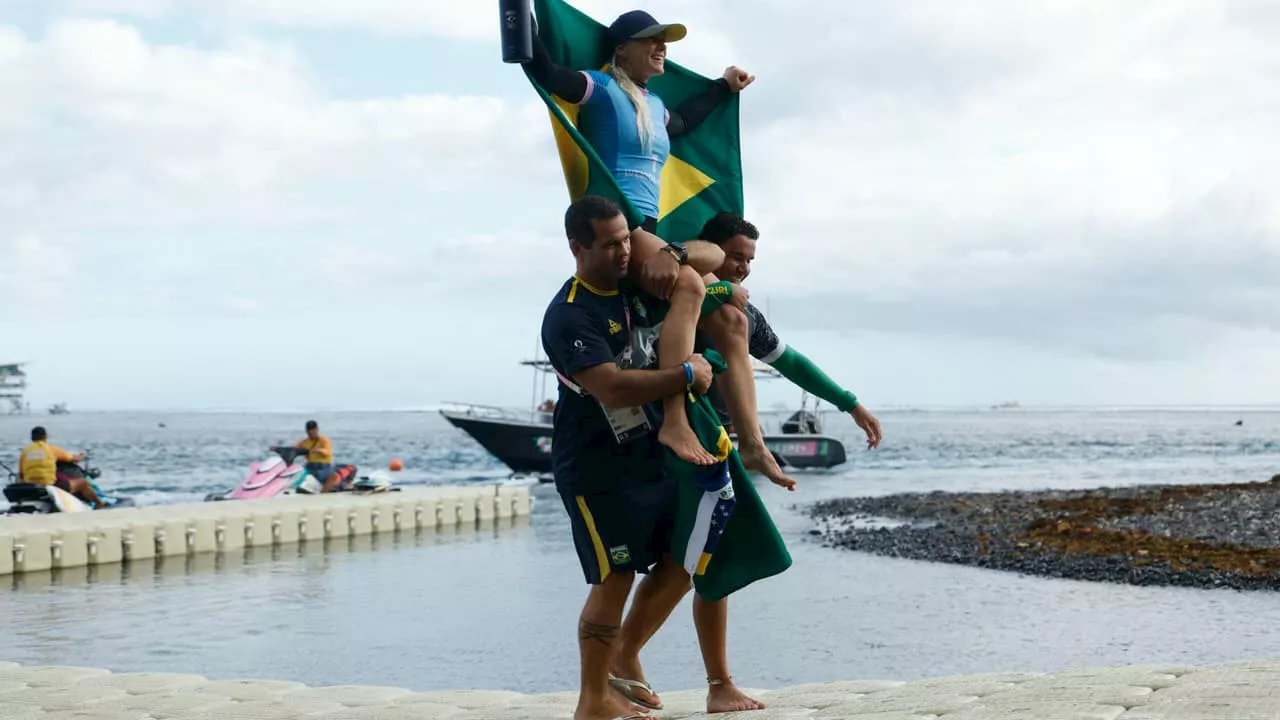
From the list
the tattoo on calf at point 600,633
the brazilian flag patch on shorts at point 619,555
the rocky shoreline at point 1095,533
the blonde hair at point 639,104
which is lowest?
the rocky shoreline at point 1095,533

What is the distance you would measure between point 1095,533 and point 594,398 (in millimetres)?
15969

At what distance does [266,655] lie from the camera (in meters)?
10.1

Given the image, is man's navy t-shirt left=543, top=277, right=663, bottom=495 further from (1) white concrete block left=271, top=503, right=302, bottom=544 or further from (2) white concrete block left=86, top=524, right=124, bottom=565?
(1) white concrete block left=271, top=503, right=302, bottom=544

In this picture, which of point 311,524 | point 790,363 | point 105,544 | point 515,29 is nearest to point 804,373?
A: point 790,363

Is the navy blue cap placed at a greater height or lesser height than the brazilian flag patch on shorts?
greater

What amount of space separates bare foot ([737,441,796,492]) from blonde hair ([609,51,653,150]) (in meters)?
1.17

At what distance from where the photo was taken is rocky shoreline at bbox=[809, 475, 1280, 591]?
15383 mm

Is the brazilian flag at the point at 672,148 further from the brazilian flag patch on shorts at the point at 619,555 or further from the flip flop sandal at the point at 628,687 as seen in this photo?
the flip flop sandal at the point at 628,687

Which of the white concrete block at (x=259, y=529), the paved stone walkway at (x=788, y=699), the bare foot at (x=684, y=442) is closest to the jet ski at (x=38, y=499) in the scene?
the white concrete block at (x=259, y=529)

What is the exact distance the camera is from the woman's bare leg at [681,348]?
4.14m

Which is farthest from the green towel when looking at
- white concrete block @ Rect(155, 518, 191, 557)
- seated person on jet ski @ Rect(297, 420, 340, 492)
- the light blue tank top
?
seated person on jet ski @ Rect(297, 420, 340, 492)

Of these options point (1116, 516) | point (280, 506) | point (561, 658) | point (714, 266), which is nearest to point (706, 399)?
point (714, 266)

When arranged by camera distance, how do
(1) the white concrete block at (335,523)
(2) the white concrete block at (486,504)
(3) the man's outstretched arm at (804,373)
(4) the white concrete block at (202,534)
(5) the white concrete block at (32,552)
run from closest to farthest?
(3) the man's outstretched arm at (804,373)
(5) the white concrete block at (32,552)
(4) the white concrete block at (202,534)
(1) the white concrete block at (335,523)
(2) the white concrete block at (486,504)

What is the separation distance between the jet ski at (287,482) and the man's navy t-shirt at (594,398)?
59.0 ft
